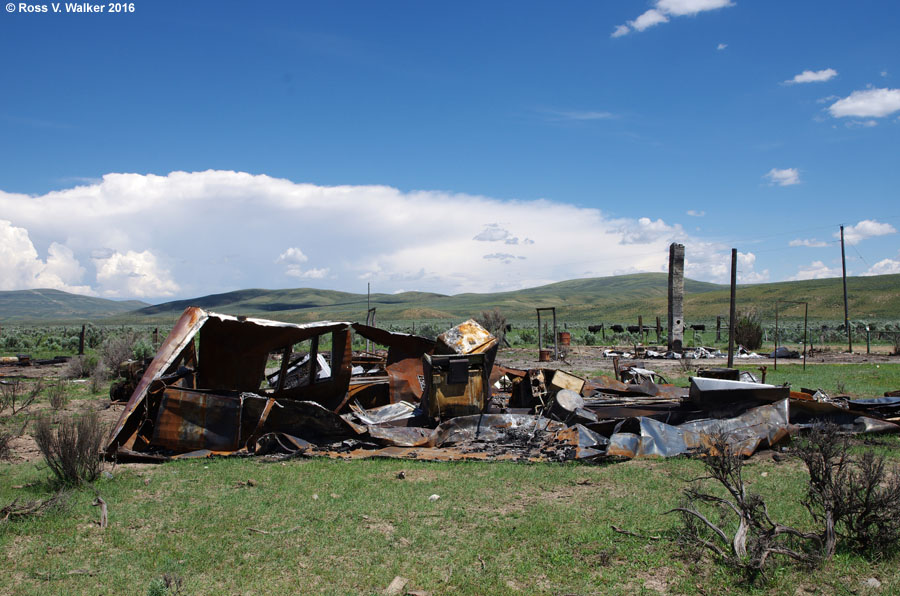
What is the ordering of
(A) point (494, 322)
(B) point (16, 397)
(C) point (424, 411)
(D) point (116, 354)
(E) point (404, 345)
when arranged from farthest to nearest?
(A) point (494, 322)
(D) point (116, 354)
(B) point (16, 397)
(E) point (404, 345)
(C) point (424, 411)

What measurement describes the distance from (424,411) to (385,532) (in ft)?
17.7

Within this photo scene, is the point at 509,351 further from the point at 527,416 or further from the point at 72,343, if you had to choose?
the point at 72,343

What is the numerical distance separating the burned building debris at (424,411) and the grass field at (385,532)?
2.14 ft

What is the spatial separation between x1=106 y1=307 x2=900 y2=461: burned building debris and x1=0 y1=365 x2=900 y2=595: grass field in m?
0.65

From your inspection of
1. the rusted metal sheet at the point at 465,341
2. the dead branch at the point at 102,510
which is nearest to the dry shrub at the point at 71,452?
the dead branch at the point at 102,510

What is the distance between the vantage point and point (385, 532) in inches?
226

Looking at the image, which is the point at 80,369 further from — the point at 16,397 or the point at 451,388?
the point at 451,388

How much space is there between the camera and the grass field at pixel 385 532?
15.0 feet

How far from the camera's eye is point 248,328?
433 inches

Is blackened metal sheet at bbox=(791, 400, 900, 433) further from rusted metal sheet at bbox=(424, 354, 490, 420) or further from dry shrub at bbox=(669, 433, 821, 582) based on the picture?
dry shrub at bbox=(669, 433, 821, 582)

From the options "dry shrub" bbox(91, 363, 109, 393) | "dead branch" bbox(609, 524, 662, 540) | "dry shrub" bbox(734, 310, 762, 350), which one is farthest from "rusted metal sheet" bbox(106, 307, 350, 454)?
"dry shrub" bbox(734, 310, 762, 350)

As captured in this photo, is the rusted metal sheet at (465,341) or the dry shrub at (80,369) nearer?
the rusted metal sheet at (465,341)

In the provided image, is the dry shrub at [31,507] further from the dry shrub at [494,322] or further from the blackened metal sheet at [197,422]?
the dry shrub at [494,322]

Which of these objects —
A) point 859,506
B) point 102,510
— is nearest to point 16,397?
point 102,510
